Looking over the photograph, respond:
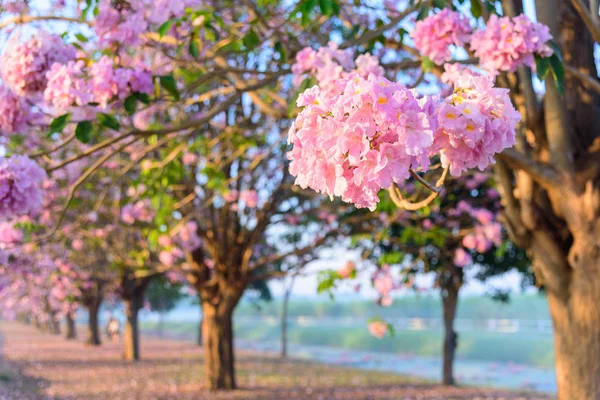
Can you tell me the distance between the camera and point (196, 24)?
388 centimetres

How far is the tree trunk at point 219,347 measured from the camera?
9648 millimetres

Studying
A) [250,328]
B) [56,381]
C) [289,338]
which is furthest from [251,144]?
[250,328]

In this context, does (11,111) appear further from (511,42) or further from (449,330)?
(449,330)

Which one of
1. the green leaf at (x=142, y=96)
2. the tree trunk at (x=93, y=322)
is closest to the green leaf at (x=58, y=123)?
the green leaf at (x=142, y=96)

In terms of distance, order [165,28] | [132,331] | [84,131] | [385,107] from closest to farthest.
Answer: [385,107] < [84,131] < [165,28] < [132,331]

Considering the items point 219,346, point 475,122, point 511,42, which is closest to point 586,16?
point 511,42

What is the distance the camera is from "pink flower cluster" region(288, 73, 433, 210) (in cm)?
146

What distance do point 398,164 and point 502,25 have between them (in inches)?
72.5

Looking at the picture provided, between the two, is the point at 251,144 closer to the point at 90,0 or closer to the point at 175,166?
the point at 175,166

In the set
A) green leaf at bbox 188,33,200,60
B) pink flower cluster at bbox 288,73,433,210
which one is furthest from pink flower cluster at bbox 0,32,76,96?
→ pink flower cluster at bbox 288,73,433,210

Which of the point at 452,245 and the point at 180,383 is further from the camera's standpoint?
the point at 180,383

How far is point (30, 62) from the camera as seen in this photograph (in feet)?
10.2

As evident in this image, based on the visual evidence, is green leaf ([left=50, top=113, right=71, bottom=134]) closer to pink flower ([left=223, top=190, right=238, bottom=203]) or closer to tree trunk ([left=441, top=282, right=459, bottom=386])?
pink flower ([left=223, top=190, right=238, bottom=203])

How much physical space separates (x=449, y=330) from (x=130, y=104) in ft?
35.9
